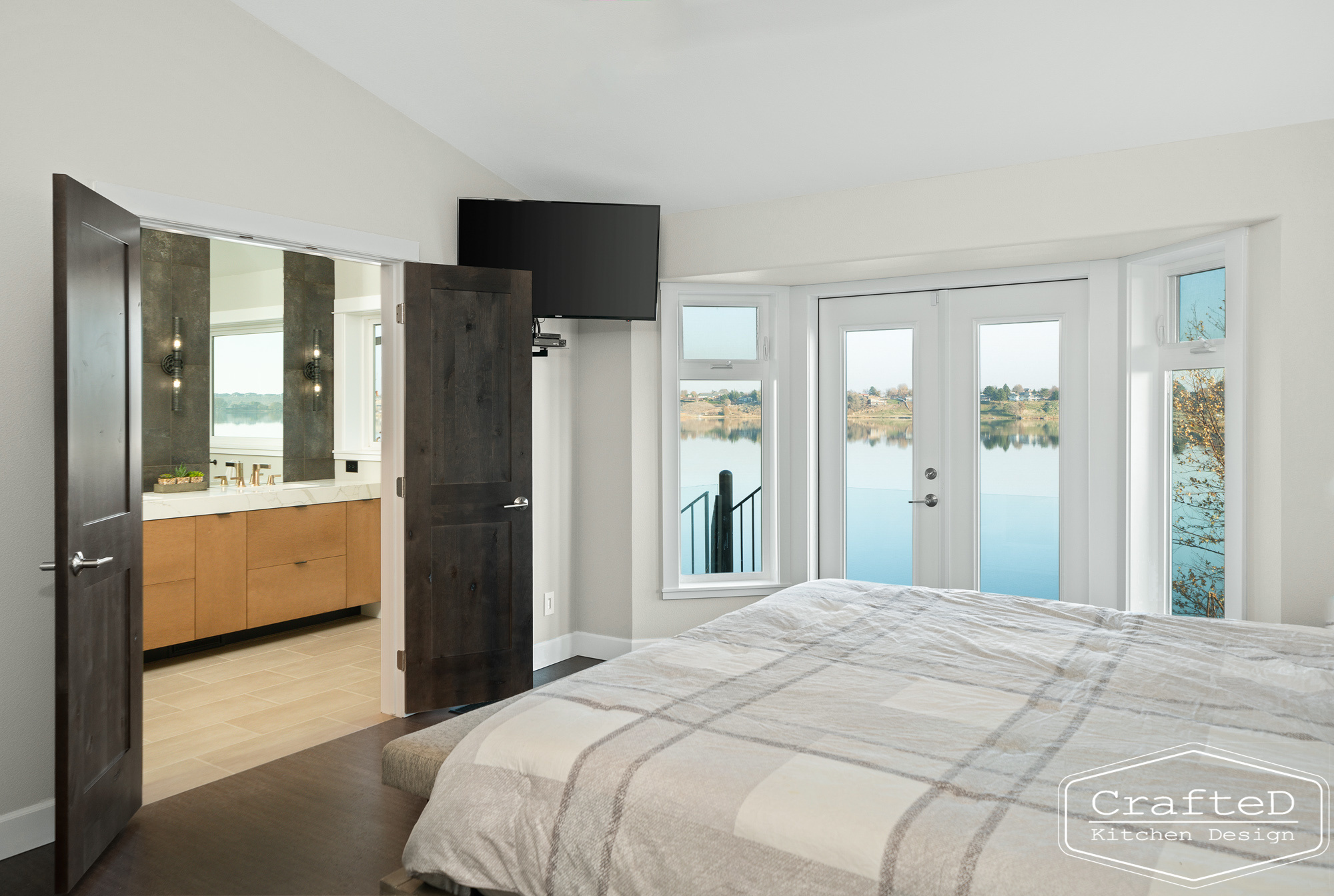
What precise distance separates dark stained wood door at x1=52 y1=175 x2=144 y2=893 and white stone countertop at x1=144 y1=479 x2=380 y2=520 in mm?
1971

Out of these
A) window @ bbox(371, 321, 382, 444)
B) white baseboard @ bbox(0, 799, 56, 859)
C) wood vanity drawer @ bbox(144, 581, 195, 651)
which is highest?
window @ bbox(371, 321, 382, 444)

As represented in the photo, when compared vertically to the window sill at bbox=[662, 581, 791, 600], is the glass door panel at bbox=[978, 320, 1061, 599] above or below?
above

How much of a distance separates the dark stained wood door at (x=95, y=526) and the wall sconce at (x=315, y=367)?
10.1 ft

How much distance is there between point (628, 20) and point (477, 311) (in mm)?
1406

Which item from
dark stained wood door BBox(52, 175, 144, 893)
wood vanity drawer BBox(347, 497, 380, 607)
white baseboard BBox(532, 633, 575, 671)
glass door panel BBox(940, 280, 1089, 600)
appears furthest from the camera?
wood vanity drawer BBox(347, 497, 380, 607)

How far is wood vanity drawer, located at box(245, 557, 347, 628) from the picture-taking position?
16.3 feet

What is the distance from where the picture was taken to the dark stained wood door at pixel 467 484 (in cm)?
365

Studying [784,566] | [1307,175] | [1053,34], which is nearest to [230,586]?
[784,566]

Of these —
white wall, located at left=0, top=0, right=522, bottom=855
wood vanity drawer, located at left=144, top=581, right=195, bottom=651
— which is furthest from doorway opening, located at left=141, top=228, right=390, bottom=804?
white wall, located at left=0, top=0, right=522, bottom=855

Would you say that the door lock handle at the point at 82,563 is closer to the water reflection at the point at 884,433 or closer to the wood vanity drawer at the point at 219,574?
the wood vanity drawer at the point at 219,574

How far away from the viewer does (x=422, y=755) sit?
6.15 ft

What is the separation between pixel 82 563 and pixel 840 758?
2.15m

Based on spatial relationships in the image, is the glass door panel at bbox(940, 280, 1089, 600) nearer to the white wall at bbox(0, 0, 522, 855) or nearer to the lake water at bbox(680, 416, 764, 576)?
the lake water at bbox(680, 416, 764, 576)

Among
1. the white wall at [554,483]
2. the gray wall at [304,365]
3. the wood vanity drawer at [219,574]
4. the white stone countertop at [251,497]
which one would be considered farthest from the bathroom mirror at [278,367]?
the white wall at [554,483]
